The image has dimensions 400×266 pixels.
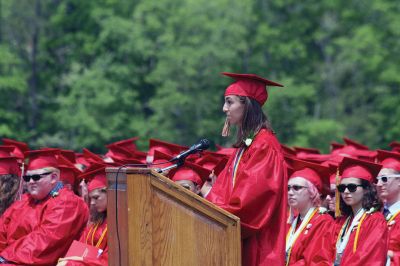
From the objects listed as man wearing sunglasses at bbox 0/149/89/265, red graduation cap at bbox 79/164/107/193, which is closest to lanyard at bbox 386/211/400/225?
red graduation cap at bbox 79/164/107/193

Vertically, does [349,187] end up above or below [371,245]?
above

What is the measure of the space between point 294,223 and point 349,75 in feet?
86.4

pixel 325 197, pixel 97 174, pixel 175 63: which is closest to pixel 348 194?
pixel 325 197

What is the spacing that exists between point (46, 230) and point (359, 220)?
115 inches

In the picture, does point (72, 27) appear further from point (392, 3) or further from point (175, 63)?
point (392, 3)

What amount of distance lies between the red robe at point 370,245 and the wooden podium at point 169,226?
187 centimetres

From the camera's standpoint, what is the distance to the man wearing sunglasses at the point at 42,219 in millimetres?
9078

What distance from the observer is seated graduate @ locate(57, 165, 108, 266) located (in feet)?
26.6

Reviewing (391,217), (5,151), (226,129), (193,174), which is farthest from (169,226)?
(5,151)

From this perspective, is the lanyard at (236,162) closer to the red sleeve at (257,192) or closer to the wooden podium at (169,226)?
the red sleeve at (257,192)

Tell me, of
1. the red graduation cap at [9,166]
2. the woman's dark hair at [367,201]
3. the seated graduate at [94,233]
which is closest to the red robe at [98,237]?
the seated graduate at [94,233]

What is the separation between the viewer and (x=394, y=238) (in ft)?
27.7

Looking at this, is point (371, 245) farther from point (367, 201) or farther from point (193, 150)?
point (193, 150)

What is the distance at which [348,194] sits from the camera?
27.7 feet
